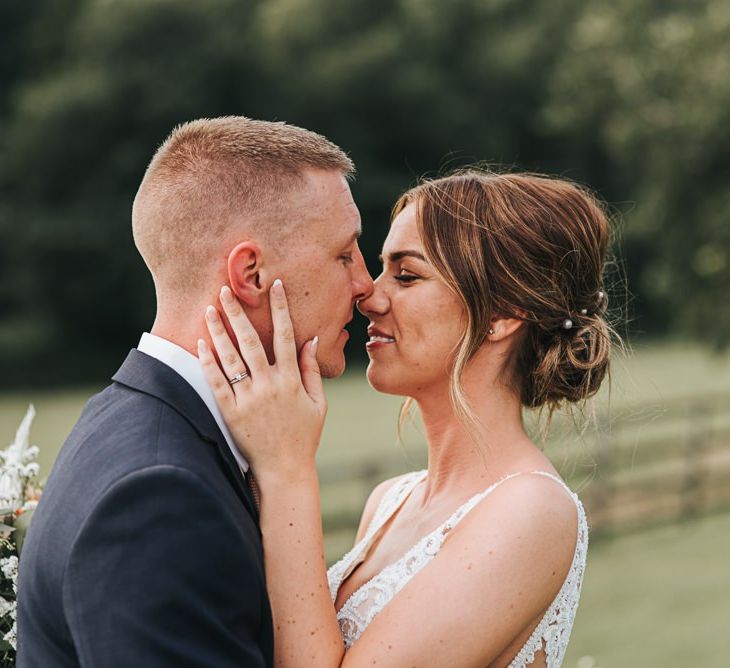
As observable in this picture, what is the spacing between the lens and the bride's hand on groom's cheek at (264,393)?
2.80 m

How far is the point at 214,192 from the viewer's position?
9.22 feet

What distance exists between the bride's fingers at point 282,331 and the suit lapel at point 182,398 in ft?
0.92

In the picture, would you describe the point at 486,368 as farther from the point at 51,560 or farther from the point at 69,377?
the point at 69,377

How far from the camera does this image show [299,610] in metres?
2.81

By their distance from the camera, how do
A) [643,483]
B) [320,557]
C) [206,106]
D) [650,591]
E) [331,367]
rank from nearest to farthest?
[320,557]
[331,367]
[650,591]
[643,483]
[206,106]

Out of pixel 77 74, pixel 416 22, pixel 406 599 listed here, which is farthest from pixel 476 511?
pixel 416 22

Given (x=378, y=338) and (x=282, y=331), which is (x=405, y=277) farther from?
(x=282, y=331)

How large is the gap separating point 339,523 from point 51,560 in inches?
579

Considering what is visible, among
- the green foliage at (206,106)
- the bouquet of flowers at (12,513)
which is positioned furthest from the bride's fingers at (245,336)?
the green foliage at (206,106)

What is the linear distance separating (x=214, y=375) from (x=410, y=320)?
96cm

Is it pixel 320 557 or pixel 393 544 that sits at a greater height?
pixel 320 557

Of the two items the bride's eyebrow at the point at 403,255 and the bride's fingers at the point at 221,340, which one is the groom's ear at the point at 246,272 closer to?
the bride's fingers at the point at 221,340

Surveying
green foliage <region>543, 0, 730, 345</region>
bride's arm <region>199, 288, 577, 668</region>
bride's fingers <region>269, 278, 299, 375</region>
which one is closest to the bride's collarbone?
bride's arm <region>199, 288, 577, 668</region>

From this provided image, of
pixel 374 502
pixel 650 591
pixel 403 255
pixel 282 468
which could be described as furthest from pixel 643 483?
pixel 282 468
